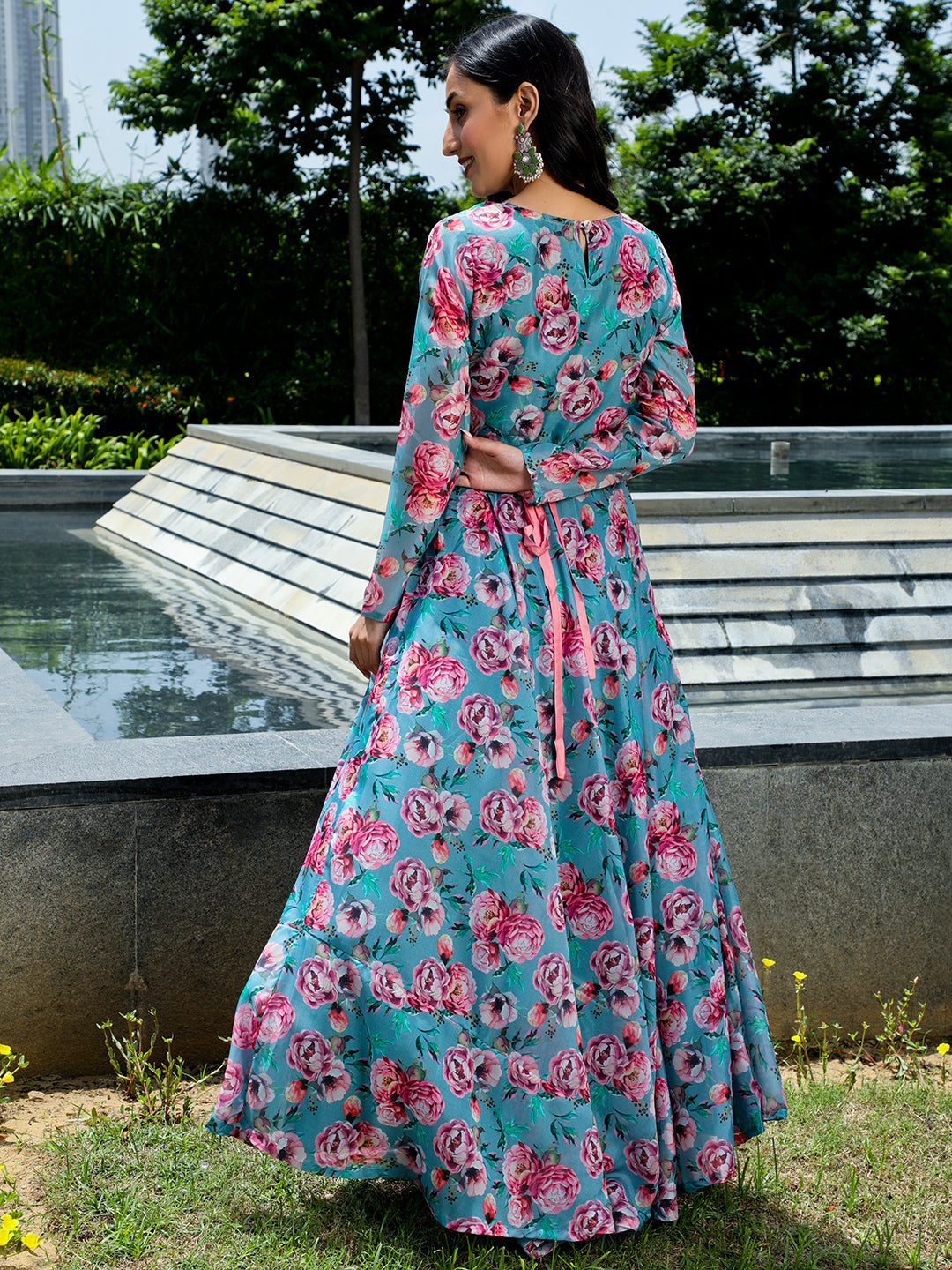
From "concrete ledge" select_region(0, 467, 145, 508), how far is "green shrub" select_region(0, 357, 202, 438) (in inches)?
112

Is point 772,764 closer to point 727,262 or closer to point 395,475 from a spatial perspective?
point 395,475

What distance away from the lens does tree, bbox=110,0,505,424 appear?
15.2m

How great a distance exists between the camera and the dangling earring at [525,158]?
7.03 feet

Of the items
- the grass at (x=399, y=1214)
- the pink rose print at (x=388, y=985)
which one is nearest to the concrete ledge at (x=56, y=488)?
the grass at (x=399, y=1214)

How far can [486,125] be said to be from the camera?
214 cm

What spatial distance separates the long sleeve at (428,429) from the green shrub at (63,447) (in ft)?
32.3

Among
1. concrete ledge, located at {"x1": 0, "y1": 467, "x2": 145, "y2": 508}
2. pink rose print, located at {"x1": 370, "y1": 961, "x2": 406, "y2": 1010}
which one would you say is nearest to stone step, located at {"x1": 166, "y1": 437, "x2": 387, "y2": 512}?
concrete ledge, located at {"x1": 0, "y1": 467, "x2": 145, "y2": 508}

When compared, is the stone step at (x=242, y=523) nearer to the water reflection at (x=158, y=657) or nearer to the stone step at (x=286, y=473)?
the stone step at (x=286, y=473)

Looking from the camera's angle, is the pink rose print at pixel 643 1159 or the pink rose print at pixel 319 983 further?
the pink rose print at pixel 643 1159

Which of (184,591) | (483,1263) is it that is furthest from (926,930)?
(184,591)

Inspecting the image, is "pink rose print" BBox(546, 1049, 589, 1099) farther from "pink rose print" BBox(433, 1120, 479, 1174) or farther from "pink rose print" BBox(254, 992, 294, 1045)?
"pink rose print" BBox(254, 992, 294, 1045)

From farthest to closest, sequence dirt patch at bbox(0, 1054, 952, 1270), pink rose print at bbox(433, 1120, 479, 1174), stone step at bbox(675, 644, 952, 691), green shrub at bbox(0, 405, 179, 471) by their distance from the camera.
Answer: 1. green shrub at bbox(0, 405, 179, 471)
2. stone step at bbox(675, 644, 952, 691)
3. dirt patch at bbox(0, 1054, 952, 1270)
4. pink rose print at bbox(433, 1120, 479, 1174)

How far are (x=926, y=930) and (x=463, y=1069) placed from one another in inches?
69.2

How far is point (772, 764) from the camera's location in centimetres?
323
